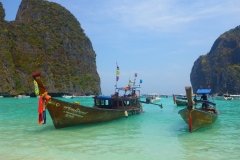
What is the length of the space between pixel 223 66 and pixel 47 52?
9428 cm

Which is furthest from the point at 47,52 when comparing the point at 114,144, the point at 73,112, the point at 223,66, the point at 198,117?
the point at 114,144

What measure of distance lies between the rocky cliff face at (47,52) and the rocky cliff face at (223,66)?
65.5 metres

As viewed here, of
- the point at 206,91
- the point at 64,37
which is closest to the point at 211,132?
the point at 206,91

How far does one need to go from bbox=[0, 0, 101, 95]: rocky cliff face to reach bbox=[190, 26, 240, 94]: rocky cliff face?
215ft

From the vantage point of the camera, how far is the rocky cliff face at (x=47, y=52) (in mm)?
88000

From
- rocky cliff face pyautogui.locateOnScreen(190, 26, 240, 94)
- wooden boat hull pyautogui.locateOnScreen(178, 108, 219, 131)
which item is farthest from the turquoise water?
rocky cliff face pyautogui.locateOnScreen(190, 26, 240, 94)

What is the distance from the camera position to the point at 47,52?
346ft

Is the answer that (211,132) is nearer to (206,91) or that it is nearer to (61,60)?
(206,91)

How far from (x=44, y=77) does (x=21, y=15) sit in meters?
45.4

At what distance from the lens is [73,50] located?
378 ft

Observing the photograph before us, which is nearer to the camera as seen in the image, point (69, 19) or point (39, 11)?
point (39, 11)

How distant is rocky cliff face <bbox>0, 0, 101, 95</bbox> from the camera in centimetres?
8800

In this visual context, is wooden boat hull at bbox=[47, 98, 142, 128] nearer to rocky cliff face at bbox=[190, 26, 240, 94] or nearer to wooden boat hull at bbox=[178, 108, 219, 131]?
wooden boat hull at bbox=[178, 108, 219, 131]

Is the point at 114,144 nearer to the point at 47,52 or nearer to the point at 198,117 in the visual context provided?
the point at 198,117
